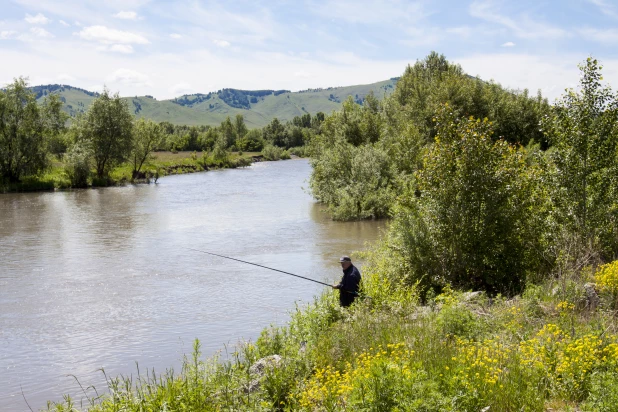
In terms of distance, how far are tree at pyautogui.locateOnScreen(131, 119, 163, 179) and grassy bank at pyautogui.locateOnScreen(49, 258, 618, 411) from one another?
186 feet

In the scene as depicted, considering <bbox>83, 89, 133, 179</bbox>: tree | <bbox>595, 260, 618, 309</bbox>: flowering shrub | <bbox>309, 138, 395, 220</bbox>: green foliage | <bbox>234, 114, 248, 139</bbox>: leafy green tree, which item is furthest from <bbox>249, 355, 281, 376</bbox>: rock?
<bbox>234, 114, 248, 139</bbox>: leafy green tree

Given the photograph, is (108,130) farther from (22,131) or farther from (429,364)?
(429,364)

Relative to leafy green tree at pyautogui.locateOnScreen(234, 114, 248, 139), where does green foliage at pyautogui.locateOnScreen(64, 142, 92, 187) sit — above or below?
below

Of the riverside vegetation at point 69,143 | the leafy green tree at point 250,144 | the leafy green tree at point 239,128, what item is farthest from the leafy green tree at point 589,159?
the leafy green tree at point 239,128

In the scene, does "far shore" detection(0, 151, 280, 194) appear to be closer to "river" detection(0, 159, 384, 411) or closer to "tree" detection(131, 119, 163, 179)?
"tree" detection(131, 119, 163, 179)

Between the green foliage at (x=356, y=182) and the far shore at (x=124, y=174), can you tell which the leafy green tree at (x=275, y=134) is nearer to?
the far shore at (x=124, y=174)

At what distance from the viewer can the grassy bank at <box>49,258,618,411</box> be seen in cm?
649

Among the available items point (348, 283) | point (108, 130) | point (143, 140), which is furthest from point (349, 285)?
point (143, 140)

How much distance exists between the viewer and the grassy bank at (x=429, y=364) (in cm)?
649

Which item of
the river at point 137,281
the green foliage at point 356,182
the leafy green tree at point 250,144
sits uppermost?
the leafy green tree at point 250,144

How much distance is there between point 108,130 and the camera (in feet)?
191

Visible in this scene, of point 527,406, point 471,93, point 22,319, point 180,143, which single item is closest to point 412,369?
point 527,406

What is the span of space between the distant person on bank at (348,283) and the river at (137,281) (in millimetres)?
2713

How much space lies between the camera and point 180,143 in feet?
403
